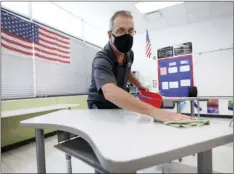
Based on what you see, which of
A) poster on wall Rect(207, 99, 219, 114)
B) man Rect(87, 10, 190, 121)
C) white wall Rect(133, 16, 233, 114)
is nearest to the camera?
man Rect(87, 10, 190, 121)

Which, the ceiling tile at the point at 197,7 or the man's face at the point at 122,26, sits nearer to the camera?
the man's face at the point at 122,26

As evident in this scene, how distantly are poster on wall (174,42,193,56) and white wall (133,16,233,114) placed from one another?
0.10m

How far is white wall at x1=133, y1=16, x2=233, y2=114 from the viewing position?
4484mm

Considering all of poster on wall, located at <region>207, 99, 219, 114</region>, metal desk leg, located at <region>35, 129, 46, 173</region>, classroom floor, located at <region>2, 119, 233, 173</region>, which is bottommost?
classroom floor, located at <region>2, 119, 233, 173</region>

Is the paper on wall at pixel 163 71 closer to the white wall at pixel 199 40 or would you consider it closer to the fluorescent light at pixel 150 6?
the white wall at pixel 199 40

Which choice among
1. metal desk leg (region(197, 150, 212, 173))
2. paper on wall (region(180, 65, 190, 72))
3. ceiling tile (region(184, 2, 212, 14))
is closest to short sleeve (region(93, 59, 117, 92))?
metal desk leg (region(197, 150, 212, 173))

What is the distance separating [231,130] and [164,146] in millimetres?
289

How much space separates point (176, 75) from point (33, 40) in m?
4.28

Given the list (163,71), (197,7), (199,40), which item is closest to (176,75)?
(163,71)

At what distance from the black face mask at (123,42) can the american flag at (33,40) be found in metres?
2.46

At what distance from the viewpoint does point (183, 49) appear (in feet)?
16.6

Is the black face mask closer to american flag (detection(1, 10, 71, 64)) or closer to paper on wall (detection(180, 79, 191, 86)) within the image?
american flag (detection(1, 10, 71, 64))

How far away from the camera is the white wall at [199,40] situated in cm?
448

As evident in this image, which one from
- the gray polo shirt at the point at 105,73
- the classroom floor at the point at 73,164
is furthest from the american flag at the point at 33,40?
the gray polo shirt at the point at 105,73
